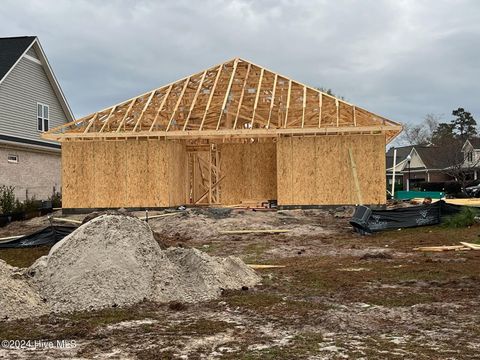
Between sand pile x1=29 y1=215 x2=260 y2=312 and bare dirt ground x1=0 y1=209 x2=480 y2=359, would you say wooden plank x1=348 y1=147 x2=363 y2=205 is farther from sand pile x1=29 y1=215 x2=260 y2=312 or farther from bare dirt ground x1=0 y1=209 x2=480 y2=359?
sand pile x1=29 y1=215 x2=260 y2=312

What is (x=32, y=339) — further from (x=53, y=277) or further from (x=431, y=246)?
(x=431, y=246)

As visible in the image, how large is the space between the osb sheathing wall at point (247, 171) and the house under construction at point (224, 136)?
1715 mm

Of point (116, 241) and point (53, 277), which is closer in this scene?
point (53, 277)

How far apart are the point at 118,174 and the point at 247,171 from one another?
5568 mm

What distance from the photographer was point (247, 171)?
21.5 meters

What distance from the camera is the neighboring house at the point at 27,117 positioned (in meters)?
21.1

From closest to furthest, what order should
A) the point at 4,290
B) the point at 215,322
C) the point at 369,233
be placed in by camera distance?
the point at 215,322
the point at 4,290
the point at 369,233

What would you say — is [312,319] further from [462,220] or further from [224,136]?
[224,136]

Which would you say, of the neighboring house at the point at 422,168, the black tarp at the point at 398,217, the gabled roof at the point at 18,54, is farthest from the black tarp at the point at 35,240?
the neighboring house at the point at 422,168

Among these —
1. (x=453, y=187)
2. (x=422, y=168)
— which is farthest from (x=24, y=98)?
(x=422, y=168)

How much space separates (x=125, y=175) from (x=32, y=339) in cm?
1391

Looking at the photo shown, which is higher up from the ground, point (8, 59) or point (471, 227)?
point (8, 59)

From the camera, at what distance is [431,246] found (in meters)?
11.2

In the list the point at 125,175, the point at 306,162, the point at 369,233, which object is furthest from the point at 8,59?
the point at 369,233
